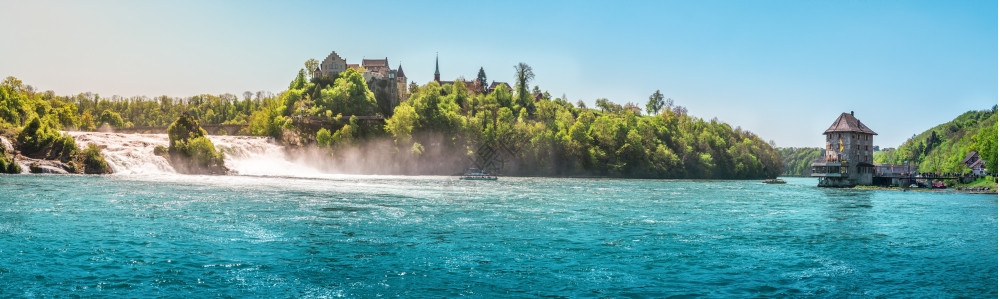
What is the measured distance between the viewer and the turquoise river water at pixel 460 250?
22562 mm

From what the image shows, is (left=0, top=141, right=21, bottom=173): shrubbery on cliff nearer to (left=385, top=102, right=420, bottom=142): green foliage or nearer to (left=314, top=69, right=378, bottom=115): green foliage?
(left=314, top=69, right=378, bottom=115): green foliage

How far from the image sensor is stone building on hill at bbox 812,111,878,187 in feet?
363

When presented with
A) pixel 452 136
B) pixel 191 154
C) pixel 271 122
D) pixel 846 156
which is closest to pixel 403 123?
pixel 452 136

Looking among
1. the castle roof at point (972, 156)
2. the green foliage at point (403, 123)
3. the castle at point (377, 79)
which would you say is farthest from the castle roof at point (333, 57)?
the castle roof at point (972, 156)

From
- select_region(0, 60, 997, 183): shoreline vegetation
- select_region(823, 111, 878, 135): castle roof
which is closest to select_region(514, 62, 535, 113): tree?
select_region(0, 60, 997, 183): shoreline vegetation

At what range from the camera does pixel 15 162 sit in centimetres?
7962

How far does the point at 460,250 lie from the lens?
2981 centimetres

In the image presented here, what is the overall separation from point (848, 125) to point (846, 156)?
16.9ft

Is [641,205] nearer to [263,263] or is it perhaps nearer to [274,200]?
[274,200]

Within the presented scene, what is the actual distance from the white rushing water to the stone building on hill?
83.6m

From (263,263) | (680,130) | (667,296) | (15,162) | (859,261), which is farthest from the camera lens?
(680,130)

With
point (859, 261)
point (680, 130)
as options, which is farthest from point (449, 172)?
point (859, 261)

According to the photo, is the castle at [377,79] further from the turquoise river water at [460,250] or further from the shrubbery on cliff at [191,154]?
the turquoise river water at [460,250]

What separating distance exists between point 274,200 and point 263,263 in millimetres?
27811
